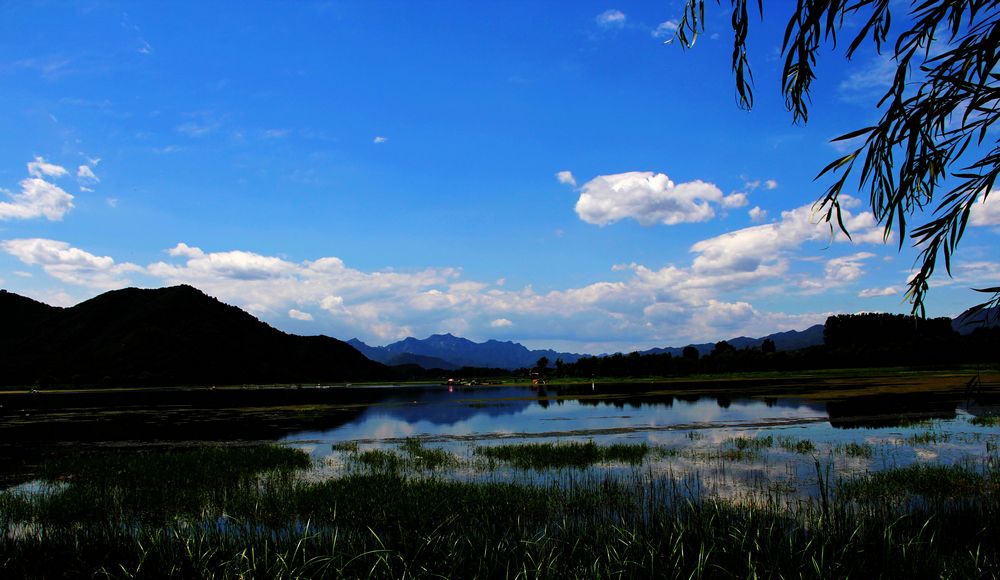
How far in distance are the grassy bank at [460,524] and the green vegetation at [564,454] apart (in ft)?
0.55

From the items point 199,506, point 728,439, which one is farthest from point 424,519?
point 728,439

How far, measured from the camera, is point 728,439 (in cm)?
3334

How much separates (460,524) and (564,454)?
46.7ft

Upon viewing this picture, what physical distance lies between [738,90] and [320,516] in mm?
16370

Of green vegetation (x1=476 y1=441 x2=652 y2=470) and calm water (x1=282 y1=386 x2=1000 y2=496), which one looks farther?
green vegetation (x1=476 y1=441 x2=652 y2=470)

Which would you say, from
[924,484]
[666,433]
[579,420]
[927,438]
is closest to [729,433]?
[666,433]

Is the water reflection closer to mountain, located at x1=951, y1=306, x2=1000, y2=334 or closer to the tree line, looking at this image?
mountain, located at x1=951, y1=306, x2=1000, y2=334

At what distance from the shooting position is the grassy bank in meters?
9.48

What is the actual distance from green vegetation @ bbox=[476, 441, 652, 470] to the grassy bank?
169mm

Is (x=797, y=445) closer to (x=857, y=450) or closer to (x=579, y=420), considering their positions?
(x=857, y=450)

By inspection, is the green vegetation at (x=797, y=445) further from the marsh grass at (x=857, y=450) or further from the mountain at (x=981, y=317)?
the mountain at (x=981, y=317)

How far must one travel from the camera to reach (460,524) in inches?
575

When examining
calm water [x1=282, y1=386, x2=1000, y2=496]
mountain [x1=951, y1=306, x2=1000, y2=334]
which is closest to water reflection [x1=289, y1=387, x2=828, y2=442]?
calm water [x1=282, y1=386, x2=1000, y2=496]

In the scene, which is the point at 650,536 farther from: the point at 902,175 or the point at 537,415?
the point at 537,415
